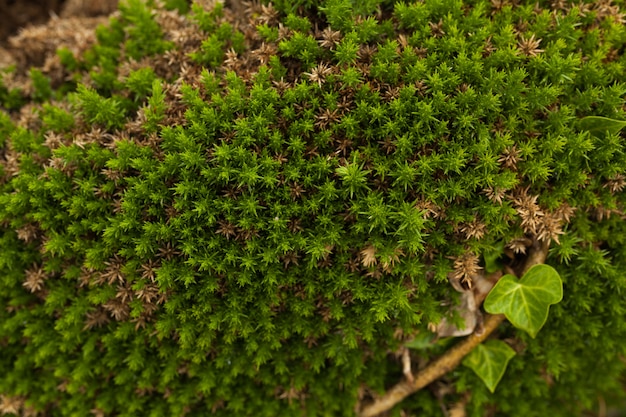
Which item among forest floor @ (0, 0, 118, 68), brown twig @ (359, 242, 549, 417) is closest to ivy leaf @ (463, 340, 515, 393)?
brown twig @ (359, 242, 549, 417)

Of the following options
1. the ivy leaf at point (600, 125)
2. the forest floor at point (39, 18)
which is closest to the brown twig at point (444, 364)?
the ivy leaf at point (600, 125)

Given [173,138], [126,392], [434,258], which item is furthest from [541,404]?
[173,138]

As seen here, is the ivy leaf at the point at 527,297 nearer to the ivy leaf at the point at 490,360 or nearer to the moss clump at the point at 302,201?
the moss clump at the point at 302,201

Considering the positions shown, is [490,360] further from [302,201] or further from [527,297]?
[302,201]

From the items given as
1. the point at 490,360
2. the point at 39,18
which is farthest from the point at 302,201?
the point at 39,18

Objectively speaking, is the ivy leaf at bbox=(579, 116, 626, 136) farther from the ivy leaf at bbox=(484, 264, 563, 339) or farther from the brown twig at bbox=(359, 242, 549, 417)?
the ivy leaf at bbox=(484, 264, 563, 339)
